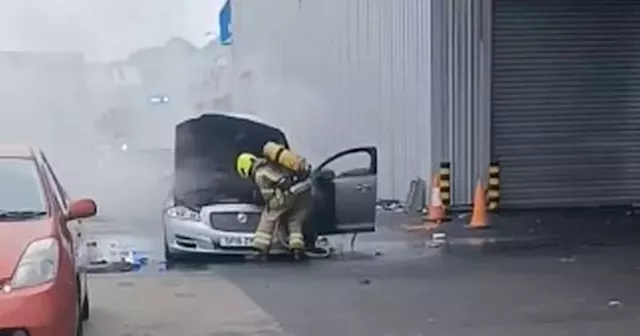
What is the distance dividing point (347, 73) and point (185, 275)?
42.8 feet

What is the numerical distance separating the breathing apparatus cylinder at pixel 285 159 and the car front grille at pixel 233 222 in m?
0.69

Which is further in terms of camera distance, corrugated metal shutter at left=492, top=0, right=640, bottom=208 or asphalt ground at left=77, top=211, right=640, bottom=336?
corrugated metal shutter at left=492, top=0, right=640, bottom=208

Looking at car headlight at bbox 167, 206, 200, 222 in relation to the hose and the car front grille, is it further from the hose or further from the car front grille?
the hose

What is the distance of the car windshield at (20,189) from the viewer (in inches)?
312

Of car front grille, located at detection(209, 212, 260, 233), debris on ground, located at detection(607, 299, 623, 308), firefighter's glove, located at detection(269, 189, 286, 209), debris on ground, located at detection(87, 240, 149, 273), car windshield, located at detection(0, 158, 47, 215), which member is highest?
car windshield, located at detection(0, 158, 47, 215)

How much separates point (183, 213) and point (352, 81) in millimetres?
11411

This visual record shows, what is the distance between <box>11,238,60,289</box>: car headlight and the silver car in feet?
22.6

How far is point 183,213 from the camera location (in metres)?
14.3

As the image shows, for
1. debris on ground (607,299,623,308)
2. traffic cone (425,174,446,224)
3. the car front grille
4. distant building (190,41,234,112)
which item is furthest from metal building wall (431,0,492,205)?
distant building (190,41,234,112)

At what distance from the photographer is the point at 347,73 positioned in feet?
84.0

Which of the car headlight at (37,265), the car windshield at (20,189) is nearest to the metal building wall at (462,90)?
the car windshield at (20,189)

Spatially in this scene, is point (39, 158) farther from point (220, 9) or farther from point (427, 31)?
point (220, 9)

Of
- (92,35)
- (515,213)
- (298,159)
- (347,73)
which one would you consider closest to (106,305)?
(298,159)

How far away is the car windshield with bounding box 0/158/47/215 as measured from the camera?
26.0 feet
